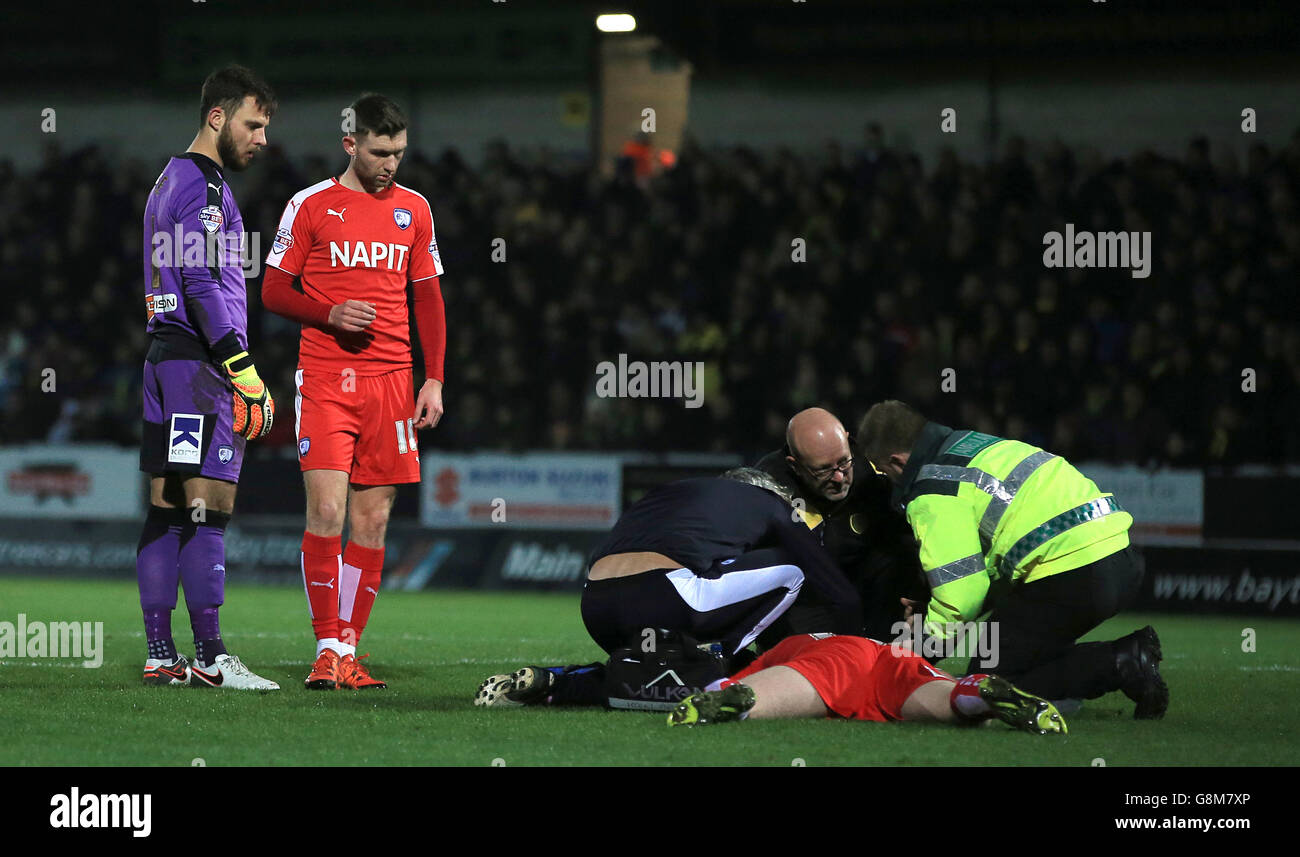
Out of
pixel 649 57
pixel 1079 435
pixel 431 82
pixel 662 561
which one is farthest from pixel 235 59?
pixel 662 561

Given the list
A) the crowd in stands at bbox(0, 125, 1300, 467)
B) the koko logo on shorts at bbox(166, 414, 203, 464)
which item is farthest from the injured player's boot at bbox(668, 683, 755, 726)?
the crowd in stands at bbox(0, 125, 1300, 467)

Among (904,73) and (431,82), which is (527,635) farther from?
(431,82)

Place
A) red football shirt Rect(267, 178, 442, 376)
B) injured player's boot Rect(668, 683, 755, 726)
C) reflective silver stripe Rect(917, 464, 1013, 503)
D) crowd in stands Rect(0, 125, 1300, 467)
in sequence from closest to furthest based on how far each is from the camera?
injured player's boot Rect(668, 683, 755, 726), reflective silver stripe Rect(917, 464, 1013, 503), red football shirt Rect(267, 178, 442, 376), crowd in stands Rect(0, 125, 1300, 467)

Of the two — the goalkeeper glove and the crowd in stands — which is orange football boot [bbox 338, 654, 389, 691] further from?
the crowd in stands

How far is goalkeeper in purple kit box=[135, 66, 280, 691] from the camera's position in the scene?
603cm

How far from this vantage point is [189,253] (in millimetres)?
6027

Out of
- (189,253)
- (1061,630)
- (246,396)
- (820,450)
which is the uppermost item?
(189,253)

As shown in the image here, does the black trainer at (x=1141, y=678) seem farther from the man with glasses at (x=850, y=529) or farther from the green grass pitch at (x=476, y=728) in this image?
the man with glasses at (x=850, y=529)

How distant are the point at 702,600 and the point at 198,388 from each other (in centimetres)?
224

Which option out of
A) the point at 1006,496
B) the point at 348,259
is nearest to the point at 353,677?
the point at 348,259

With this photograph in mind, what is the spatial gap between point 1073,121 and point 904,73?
2.11 m

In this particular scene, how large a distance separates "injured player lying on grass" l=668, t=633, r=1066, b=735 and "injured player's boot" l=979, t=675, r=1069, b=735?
9cm

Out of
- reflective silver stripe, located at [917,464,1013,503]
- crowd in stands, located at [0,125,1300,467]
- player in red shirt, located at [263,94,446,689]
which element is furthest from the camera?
crowd in stands, located at [0,125,1300,467]

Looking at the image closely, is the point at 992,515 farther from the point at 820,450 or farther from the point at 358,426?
the point at 358,426
